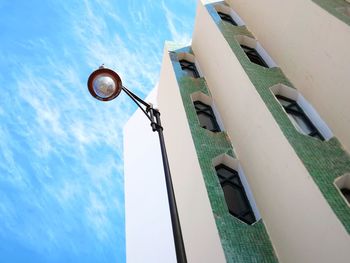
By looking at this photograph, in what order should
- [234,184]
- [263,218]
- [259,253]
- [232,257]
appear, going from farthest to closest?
[234,184]
[263,218]
[259,253]
[232,257]

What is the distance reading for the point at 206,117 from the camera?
1051 cm

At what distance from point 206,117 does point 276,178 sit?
449 cm

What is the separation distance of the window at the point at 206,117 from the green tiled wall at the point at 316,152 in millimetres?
2221

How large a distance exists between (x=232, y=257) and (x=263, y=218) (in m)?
1.62

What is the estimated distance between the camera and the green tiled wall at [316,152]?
15.3ft

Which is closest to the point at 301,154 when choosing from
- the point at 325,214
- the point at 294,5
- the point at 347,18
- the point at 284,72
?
the point at 325,214

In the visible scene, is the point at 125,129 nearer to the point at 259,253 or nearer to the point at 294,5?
the point at 294,5

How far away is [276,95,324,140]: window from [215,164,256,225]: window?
1887 millimetres

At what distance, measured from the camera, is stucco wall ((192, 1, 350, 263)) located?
468 centimetres

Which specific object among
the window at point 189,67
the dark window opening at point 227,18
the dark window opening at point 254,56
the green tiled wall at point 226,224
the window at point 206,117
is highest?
the dark window opening at point 227,18

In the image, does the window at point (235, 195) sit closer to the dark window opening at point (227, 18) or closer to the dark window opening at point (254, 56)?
the dark window opening at point (254, 56)

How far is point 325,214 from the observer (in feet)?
15.1

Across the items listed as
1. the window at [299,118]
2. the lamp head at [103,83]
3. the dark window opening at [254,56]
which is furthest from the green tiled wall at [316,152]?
the lamp head at [103,83]

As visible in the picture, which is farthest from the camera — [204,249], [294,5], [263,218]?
[294,5]
